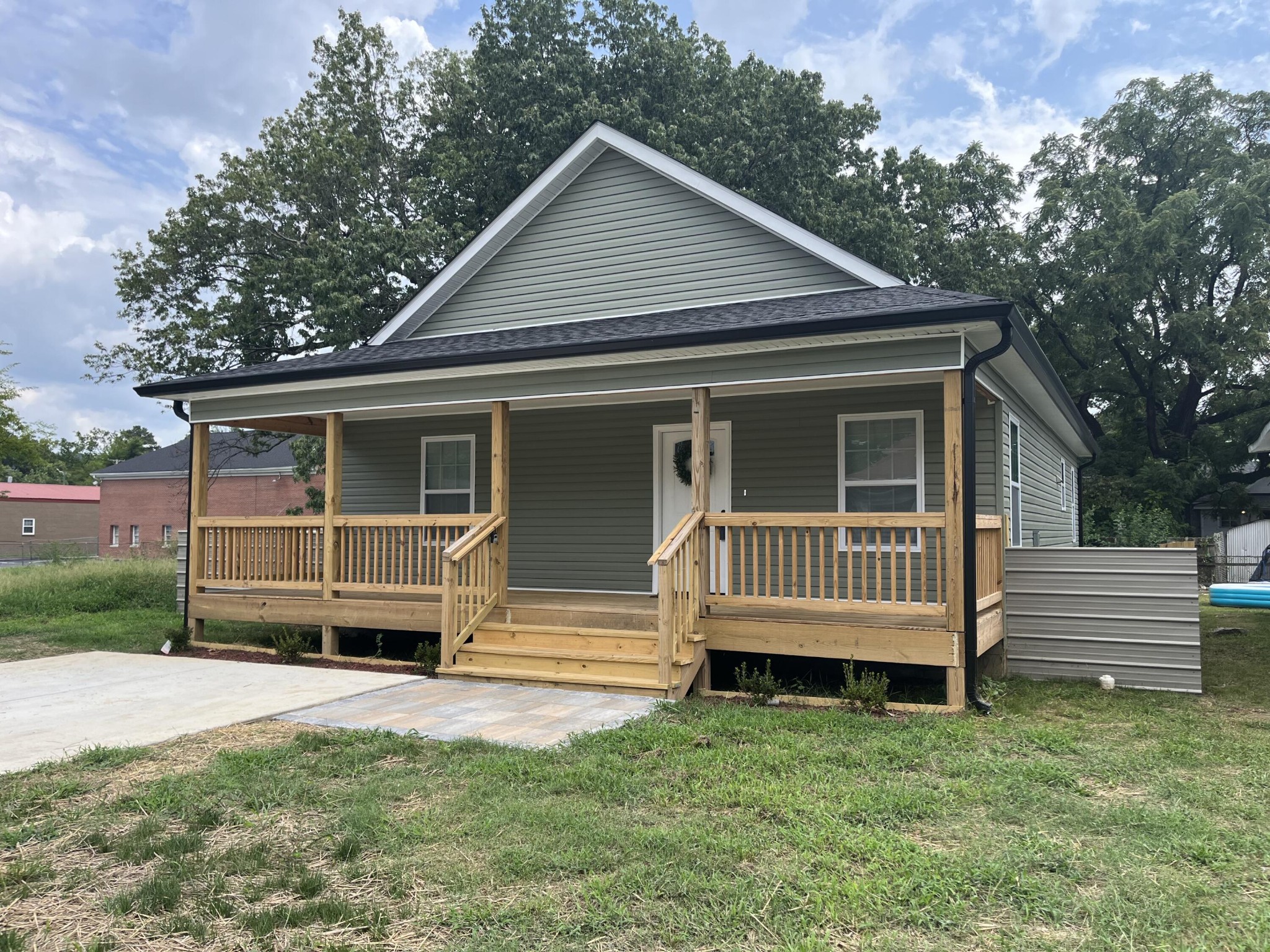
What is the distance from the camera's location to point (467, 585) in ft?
27.3

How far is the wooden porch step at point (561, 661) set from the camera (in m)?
7.28

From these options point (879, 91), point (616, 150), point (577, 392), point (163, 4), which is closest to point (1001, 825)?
point (577, 392)

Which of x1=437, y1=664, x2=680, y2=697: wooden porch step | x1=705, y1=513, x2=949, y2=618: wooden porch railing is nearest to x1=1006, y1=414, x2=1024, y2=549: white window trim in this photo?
x1=705, y1=513, x2=949, y2=618: wooden porch railing

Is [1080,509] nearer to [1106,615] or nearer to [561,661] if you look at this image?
[1106,615]

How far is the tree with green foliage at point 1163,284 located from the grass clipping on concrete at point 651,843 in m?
23.0

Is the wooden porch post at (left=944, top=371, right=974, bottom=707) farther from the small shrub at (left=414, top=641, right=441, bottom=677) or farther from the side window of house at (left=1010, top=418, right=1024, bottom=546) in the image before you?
the small shrub at (left=414, top=641, right=441, bottom=677)

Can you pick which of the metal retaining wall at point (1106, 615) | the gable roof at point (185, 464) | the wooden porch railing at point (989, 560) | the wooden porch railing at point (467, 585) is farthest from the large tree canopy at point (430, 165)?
the gable roof at point (185, 464)

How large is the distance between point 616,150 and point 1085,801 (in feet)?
32.5

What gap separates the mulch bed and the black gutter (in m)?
3.12

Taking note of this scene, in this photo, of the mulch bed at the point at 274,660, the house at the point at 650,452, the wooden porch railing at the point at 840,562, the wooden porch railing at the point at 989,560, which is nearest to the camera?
the wooden porch railing at the point at 840,562

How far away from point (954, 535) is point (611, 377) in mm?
3445

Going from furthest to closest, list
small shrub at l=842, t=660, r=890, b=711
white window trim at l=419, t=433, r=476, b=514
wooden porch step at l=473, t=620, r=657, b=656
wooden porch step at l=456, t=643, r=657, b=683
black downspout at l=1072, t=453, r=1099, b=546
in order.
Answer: black downspout at l=1072, t=453, r=1099, b=546 < white window trim at l=419, t=433, r=476, b=514 < wooden porch step at l=473, t=620, r=657, b=656 < wooden porch step at l=456, t=643, r=657, b=683 < small shrub at l=842, t=660, r=890, b=711

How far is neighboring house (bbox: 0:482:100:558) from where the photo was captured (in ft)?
154

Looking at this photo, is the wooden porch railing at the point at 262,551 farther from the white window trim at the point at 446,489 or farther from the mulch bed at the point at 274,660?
the white window trim at the point at 446,489
